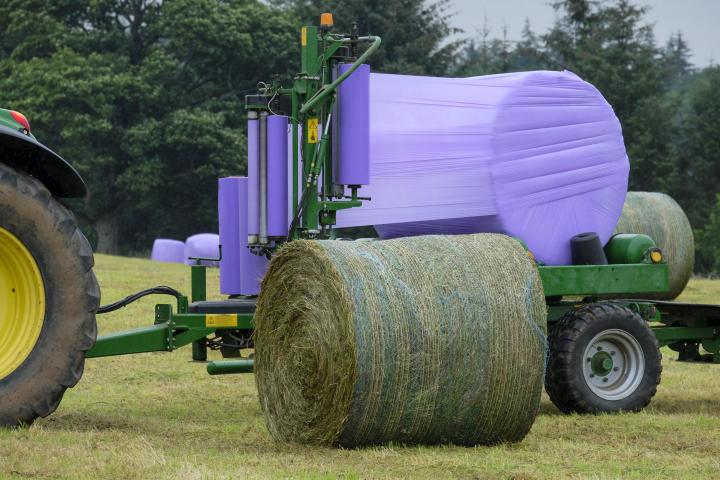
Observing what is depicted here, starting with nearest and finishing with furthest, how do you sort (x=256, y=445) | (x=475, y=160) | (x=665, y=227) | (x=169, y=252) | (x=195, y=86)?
(x=256, y=445)
(x=475, y=160)
(x=665, y=227)
(x=169, y=252)
(x=195, y=86)

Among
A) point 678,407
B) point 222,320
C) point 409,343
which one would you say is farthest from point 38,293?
point 678,407

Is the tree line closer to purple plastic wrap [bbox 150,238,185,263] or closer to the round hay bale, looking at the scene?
purple plastic wrap [bbox 150,238,185,263]

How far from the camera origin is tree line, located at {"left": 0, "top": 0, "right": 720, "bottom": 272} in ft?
133

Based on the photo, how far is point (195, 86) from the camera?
1741 inches

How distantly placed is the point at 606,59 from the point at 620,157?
3566 centimetres

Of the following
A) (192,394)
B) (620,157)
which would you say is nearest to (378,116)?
(620,157)

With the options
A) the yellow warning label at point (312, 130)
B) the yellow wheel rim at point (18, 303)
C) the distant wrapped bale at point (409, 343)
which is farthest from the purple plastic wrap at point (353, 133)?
the yellow wheel rim at point (18, 303)

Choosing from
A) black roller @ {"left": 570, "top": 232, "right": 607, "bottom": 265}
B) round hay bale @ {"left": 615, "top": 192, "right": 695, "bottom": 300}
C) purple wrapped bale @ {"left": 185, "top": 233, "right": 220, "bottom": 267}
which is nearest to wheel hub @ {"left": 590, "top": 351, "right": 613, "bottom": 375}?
black roller @ {"left": 570, "top": 232, "right": 607, "bottom": 265}

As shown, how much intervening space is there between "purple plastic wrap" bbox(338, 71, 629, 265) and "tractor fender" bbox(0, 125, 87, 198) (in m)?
2.48

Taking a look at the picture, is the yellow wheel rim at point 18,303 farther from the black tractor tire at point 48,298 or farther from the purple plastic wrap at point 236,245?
the purple plastic wrap at point 236,245

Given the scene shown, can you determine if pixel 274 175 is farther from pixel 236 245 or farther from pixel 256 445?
pixel 256 445

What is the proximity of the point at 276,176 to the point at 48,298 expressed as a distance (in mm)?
2352

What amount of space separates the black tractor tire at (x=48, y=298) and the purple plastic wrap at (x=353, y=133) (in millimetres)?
2253

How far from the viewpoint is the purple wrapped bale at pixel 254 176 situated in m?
9.12
